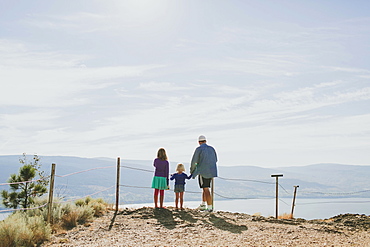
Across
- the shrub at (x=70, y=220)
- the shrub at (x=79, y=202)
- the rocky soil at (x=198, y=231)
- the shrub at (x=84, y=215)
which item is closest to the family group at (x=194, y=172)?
the rocky soil at (x=198, y=231)

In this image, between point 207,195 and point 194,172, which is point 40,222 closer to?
point 194,172

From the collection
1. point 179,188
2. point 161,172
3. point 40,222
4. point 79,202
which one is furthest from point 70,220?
point 179,188

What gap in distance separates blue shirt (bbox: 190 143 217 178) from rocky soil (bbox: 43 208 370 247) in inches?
45.1

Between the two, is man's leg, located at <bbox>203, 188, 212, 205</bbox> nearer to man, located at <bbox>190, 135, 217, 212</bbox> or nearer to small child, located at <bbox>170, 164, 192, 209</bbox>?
man, located at <bbox>190, 135, 217, 212</bbox>

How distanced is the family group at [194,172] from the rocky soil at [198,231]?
0.60 m

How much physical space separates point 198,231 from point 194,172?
317 cm

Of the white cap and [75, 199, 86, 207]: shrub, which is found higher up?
the white cap

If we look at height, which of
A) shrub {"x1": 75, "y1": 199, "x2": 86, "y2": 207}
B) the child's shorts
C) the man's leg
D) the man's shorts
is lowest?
shrub {"x1": 75, "y1": 199, "x2": 86, "y2": 207}

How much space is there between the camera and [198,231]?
8.60 metres

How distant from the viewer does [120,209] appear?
470 inches

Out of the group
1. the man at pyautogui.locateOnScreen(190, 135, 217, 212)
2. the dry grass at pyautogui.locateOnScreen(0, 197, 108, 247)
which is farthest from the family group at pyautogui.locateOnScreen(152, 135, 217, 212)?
the dry grass at pyautogui.locateOnScreen(0, 197, 108, 247)

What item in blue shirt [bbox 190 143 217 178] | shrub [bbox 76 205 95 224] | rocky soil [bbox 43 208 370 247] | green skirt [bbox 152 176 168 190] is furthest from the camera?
blue shirt [bbox 190 143 217 178]

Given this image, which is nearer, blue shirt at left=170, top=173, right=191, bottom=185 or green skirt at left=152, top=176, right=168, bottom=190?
green skirt at left=152, top=176, right=168, bottom=190

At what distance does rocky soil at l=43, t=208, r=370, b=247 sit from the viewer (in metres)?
7.71
